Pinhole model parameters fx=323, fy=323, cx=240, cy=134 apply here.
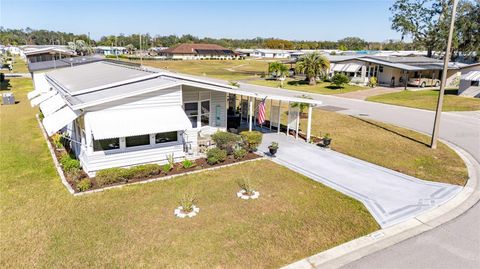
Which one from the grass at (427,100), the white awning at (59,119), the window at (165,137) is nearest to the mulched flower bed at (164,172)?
the window at (165,137)

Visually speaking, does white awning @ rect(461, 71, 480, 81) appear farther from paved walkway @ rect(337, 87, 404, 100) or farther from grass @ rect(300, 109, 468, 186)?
grass @ rect(300, 109, 468, 186)

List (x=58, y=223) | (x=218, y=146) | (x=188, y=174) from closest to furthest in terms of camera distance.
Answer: (x=58, y=223) < (x=188, y=174) < (x=218, y=146)

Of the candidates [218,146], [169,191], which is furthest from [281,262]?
[218,146]

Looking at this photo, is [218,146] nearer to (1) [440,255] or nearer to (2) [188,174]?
(2) [188,174]

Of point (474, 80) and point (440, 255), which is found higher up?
point (474, 80)

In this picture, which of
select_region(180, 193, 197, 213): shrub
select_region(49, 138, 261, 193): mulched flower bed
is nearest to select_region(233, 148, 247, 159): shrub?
select_region(49, 138, 261, 193): mulched flower bed

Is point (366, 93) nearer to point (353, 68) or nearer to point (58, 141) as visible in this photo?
point (353, 68)

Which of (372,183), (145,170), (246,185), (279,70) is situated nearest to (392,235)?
(372,183)
